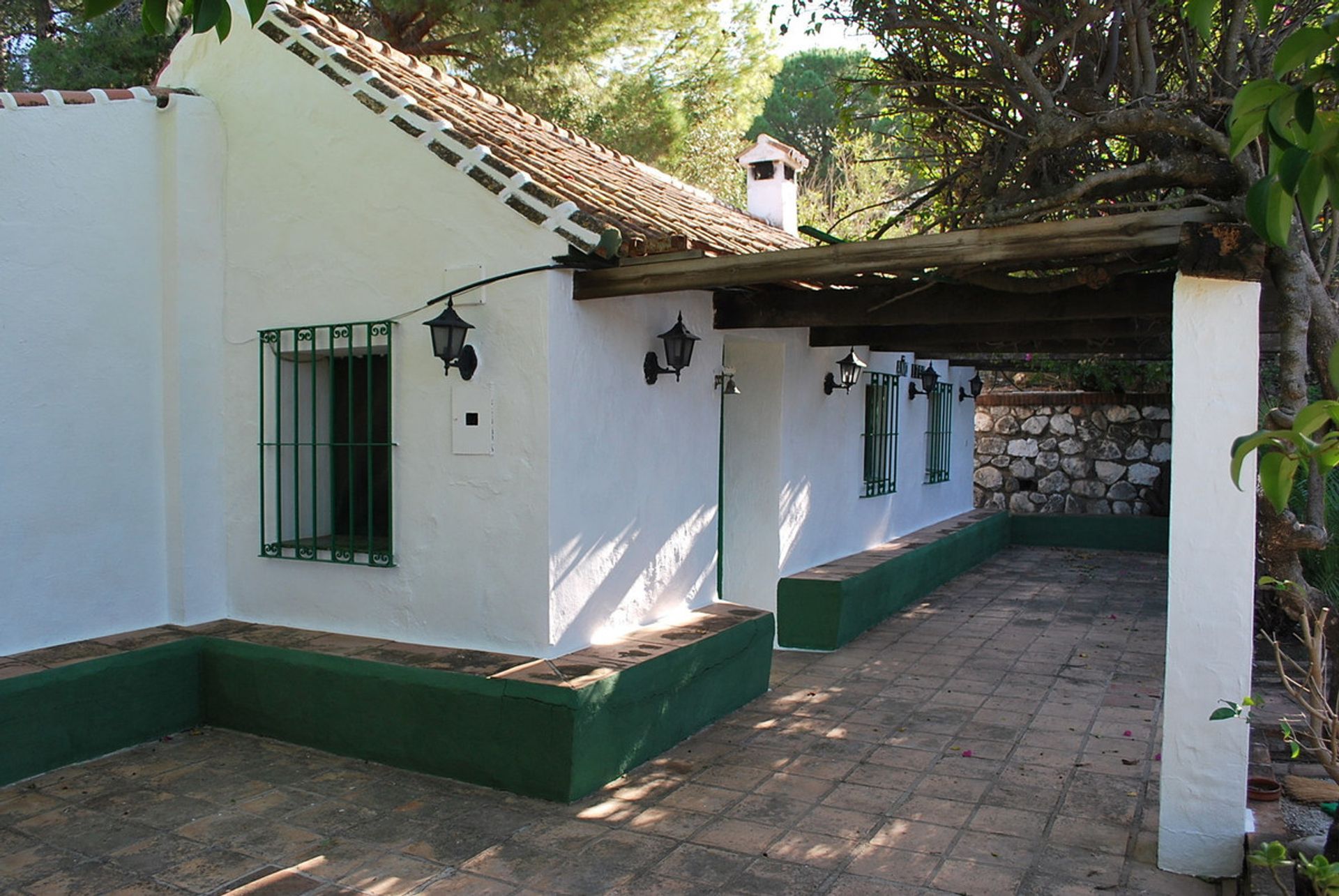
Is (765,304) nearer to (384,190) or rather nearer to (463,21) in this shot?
(384,190)

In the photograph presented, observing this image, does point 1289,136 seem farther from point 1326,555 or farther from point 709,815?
point 1326,555

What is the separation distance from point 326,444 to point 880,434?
6.12m

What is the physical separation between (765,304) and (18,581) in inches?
190

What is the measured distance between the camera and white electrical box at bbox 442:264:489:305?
561 cm

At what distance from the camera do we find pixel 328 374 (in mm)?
6625

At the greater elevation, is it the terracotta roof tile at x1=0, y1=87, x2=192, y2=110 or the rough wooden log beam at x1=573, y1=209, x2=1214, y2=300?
the terracotta roof tile at x1=0, y1=87, x2=192, y2=110

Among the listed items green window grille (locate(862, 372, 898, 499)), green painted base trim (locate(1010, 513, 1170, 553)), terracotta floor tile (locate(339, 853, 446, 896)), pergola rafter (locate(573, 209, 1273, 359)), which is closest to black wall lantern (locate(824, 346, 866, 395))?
pergola rafter (locate(573, 209, 1273, 359))

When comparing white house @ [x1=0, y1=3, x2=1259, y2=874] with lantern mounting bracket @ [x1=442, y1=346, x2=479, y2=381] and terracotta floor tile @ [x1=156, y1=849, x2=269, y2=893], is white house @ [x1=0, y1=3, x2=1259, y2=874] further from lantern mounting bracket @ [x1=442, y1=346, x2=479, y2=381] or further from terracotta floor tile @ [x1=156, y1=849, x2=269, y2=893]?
terracotta floor tile @ [x1=156, y1=849, x2=269, y2=893]

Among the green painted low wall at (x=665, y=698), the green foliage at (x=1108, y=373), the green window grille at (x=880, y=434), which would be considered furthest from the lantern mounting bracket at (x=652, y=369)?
the green foliage at (x=1108, y=373)

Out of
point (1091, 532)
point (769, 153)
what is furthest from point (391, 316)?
point (1091, 532)

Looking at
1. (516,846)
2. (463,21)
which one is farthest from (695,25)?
(516,846)

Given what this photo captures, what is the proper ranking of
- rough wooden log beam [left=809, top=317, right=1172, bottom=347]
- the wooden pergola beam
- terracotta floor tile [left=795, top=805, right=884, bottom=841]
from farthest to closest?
rough wooden log beam [left=809, top=317, right=1172, bottom=347], the wooden pergola beam, terracotta floor tile [left=795, top=805, right=884, bottom=841]

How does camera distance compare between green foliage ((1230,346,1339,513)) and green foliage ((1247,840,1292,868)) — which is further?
green foliage ((1247,840,1292,868))

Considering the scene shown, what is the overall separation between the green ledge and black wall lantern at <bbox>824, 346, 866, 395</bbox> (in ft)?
10.7
